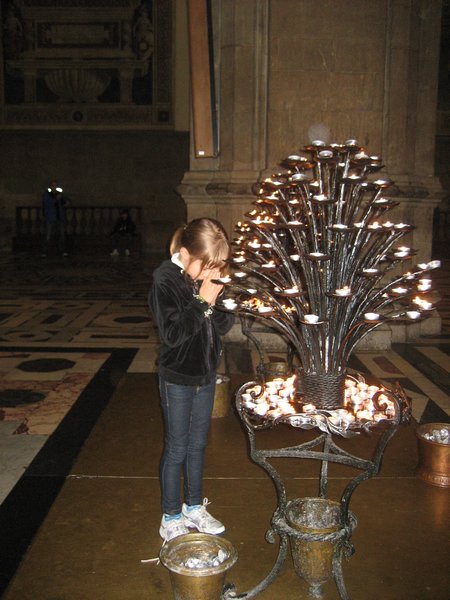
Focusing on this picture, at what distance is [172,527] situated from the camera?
A: 275 centimetres

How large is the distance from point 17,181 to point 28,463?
55.1 ft

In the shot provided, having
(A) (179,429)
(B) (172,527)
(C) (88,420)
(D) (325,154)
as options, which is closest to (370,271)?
(D) (325,154)

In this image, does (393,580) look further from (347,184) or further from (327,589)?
(347,184)

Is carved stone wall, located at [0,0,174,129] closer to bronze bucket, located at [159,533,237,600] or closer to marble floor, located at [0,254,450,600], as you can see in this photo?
marble floor, located at [0,254,450,600]

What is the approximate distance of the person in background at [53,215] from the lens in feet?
53.5

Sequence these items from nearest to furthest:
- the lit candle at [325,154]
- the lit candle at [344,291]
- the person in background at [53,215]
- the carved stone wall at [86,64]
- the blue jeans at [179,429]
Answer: the lit candle at [344,291], the lit candle at [325,154], the blue jeans at [179,429], the person in background at [53,215], the carved stone wall at [86,64]

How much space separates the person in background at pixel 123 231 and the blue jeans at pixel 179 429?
14.2 metres

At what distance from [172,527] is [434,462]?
140 centimetres

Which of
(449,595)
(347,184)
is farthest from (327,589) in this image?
(347,184)

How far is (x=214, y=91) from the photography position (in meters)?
6.70

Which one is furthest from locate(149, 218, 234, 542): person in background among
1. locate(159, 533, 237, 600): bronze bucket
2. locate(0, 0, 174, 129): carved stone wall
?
locate(0, 0, 174, 129): carved stone wall

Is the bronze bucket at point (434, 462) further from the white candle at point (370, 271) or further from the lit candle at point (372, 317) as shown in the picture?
the white candle at point (370, 271)

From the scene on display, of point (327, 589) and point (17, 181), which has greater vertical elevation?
point (17, 181)

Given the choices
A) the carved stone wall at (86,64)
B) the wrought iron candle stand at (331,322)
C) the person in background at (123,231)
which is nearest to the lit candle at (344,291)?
the wrought iron candle stand at (331,322)
